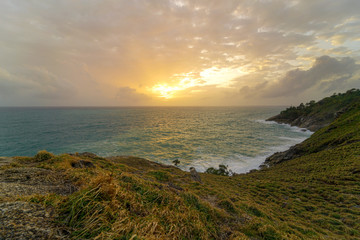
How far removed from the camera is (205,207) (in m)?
5.67

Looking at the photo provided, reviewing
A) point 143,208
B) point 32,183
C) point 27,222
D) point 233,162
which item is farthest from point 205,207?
point 233,162

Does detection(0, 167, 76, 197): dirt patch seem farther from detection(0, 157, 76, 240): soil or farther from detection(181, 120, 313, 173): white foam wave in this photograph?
detection(181, 120, 313, 173): white foam wave

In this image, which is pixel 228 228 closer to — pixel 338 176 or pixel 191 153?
pixel 338 176

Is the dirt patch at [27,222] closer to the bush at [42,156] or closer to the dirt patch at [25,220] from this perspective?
the dirt patch at [25,220]

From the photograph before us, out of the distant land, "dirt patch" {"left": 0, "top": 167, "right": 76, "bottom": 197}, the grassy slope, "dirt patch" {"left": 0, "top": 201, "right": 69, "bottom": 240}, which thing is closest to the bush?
the distant land

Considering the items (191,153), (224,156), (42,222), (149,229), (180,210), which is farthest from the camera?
(191,153)

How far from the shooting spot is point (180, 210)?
466 cm

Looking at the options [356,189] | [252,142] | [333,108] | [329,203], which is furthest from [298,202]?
[333,108]

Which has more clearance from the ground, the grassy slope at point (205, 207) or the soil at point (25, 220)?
the soil at point (25, 220)

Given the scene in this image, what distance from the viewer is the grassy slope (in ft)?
9.45

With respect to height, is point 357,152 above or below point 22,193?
below

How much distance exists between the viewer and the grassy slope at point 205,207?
2.88 m

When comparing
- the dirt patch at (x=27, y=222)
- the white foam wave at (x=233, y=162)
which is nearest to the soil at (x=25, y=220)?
the dirt patch at (x=27, y=222)

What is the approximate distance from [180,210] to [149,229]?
1942mm
